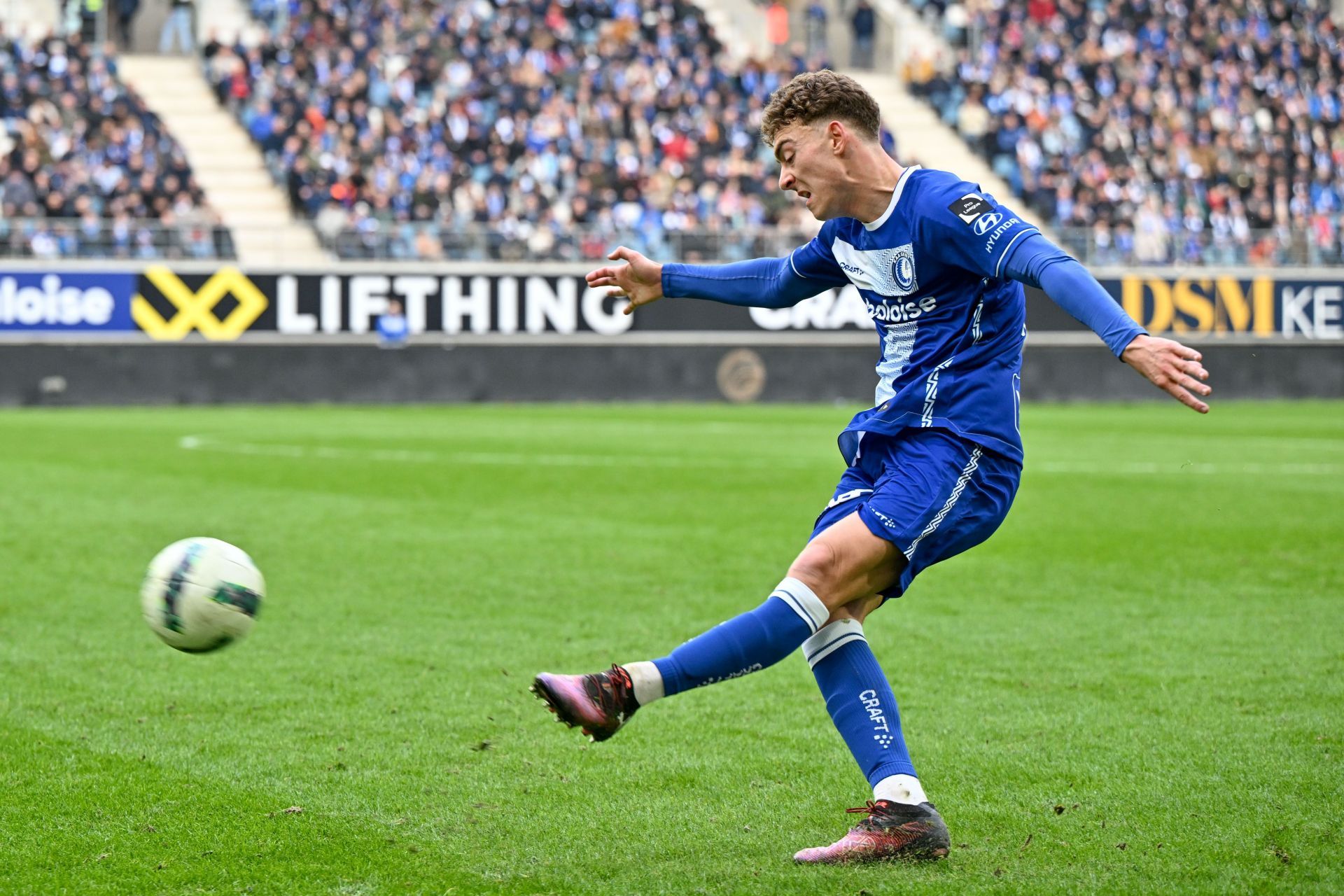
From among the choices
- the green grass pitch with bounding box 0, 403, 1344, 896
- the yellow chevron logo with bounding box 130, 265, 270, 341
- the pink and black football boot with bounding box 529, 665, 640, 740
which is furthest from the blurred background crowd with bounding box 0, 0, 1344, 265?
the pink and black football boot with bounding box 529, 665, 640, 740

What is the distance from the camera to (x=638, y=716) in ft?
19.3

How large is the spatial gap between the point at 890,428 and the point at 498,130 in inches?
1065

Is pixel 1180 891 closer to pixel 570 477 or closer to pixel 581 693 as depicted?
pixel 581 693

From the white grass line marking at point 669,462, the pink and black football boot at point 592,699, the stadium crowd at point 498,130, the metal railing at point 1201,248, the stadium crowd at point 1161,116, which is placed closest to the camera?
the pink and black football boot at point 592,699

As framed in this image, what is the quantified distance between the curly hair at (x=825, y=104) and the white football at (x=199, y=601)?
2.14 m

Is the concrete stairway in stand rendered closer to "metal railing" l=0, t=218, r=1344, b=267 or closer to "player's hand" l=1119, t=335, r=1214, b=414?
"metal railing" l=0, t=218, r=1344, b=267

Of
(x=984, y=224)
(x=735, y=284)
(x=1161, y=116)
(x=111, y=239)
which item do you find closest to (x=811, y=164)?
(x=984, y=224)

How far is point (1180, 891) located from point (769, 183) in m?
27.9

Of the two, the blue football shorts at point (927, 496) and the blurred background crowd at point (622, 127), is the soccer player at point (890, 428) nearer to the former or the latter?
the blue football shorts at point (927, 496)

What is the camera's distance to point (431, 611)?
321 inches

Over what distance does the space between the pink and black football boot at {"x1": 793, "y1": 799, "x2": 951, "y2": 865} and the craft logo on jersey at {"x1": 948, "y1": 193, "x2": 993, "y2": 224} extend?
1.55m

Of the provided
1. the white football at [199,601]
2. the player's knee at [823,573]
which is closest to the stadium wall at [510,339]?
the white football at [199,601]

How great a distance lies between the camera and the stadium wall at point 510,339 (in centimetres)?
2661

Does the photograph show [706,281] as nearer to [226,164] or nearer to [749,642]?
[749,642]
